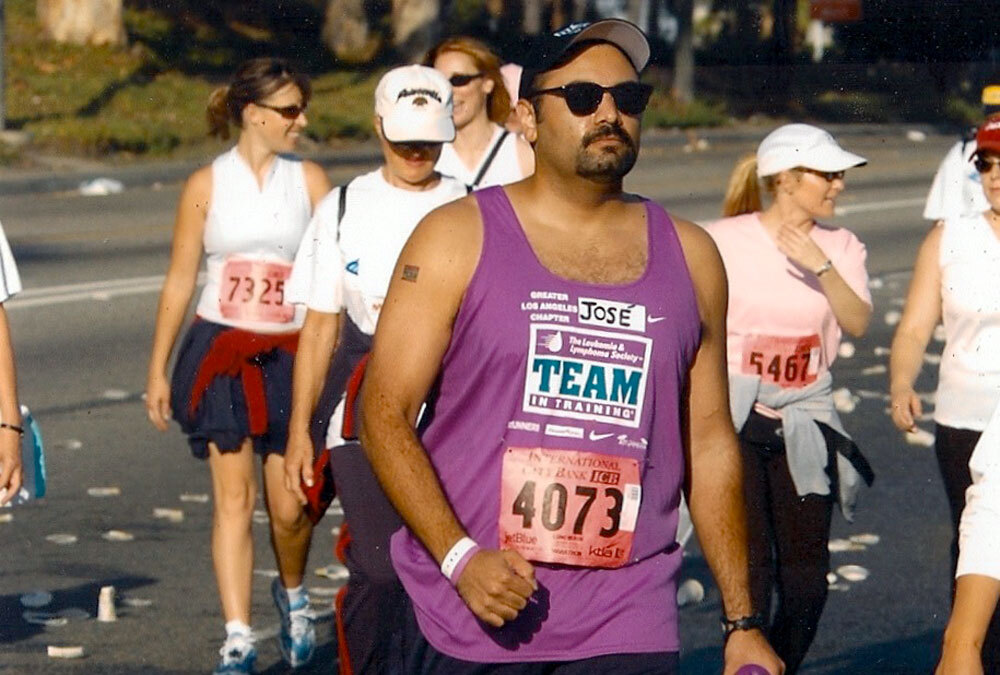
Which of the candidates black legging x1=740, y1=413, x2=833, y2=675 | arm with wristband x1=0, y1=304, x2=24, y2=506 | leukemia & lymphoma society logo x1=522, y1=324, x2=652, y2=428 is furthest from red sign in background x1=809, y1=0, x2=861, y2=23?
leukemia & lymphoma society logo x1=522, y1=324, x2=652, y2=428

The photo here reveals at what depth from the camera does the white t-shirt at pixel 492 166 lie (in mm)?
7340

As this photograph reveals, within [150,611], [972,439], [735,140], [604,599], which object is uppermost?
[604,599]

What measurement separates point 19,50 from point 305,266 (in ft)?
98.4

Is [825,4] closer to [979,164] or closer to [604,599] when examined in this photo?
[979,164]

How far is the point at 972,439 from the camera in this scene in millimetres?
6168

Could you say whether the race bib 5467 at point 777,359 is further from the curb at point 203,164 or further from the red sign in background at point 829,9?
the curb at point 203,164

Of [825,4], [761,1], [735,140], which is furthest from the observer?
[761,1]

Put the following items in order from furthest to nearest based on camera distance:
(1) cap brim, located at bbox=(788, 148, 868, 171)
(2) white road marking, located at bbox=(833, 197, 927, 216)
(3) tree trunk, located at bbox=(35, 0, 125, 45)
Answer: (3) tree trunk, located at bbox=(35, 0, 125, 45) → (2) white road marking, located at bbox=(833, 197, 927, 216) → (1) cap brim, located at bbox=(788, 148, 868, 171)

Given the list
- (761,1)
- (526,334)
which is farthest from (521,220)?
(761,1)

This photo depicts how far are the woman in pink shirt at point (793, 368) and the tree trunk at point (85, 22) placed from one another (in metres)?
30.6

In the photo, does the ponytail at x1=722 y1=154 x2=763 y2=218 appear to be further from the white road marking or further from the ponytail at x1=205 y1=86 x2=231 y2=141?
the white road marking

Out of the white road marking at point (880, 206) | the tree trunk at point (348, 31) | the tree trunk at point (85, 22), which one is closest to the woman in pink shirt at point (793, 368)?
the white road marking at point (880, 206)

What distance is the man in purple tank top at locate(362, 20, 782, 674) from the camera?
159 inches

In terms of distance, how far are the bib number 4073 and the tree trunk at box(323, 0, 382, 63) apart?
3808 centimetres
